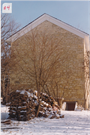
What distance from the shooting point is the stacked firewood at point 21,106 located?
253 inches

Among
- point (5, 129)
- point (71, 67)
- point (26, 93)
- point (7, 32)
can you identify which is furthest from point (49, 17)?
point (5, 129)

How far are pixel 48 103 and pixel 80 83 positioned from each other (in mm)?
4585

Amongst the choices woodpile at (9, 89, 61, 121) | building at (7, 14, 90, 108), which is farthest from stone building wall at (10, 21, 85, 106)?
woodpile at (9, 89, 61, 121)

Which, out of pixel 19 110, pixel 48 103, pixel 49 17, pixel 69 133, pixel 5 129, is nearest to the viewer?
pixel 69 133

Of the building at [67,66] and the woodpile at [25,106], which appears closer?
the woodpile at [25,106]

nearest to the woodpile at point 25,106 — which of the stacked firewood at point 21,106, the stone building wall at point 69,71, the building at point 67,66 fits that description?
the stacked firewood at point 21,106

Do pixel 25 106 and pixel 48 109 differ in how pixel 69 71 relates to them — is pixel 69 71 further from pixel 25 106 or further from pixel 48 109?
pixel 25 106

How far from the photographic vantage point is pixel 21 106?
21.3ft

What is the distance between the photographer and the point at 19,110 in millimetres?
6480

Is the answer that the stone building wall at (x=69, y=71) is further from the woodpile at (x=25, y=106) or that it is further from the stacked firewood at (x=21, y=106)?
the stacked firewood at (x=21, y=106)

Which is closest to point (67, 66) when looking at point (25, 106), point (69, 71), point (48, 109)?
point (69, 71)

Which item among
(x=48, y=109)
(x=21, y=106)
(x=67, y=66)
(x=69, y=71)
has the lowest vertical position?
(x=48, y=109)

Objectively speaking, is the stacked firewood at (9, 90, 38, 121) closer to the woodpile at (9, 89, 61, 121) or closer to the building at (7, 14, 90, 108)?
the woodpile at (9, 89, 61, 121)

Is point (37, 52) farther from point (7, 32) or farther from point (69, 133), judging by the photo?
point (69, 133)
